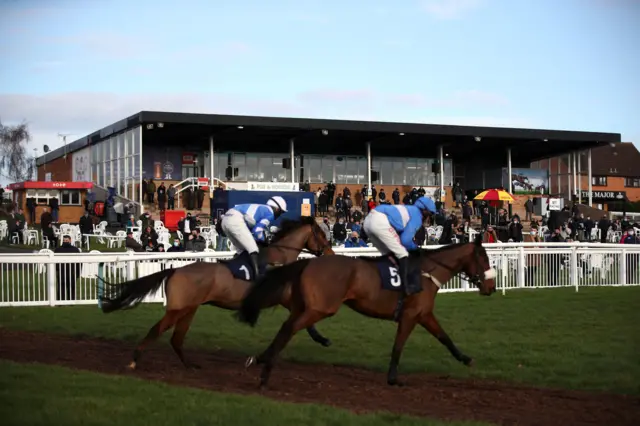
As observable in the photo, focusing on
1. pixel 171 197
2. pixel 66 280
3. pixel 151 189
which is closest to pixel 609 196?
pixel 151 189

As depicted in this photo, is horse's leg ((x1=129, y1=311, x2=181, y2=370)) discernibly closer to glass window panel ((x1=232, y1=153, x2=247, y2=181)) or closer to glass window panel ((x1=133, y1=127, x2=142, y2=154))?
glass window panel ((x1=133, y1=127, x2=142, y2=154))

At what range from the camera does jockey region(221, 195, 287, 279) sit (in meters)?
9.80

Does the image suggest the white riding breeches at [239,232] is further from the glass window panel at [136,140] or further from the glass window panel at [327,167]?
the glass window panel at [327,167]

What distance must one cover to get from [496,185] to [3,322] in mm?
35976

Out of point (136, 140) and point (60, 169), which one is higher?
point (136, 140)

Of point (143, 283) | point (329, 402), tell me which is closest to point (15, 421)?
point (329, 402)

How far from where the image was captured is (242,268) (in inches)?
373

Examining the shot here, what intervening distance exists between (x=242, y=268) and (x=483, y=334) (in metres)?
3.54

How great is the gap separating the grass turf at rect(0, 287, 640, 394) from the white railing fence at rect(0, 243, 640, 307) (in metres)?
0.56

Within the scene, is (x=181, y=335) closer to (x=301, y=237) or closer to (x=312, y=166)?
(x=301, y=237)

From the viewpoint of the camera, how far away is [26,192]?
1366 inches

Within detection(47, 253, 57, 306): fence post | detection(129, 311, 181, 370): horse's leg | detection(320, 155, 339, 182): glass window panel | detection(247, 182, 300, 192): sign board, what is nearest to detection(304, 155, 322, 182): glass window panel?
detection(320, 155, 339, 182): glass window panel

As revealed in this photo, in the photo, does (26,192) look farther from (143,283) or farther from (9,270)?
(143,283)

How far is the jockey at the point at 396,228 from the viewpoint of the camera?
8.63 metres
